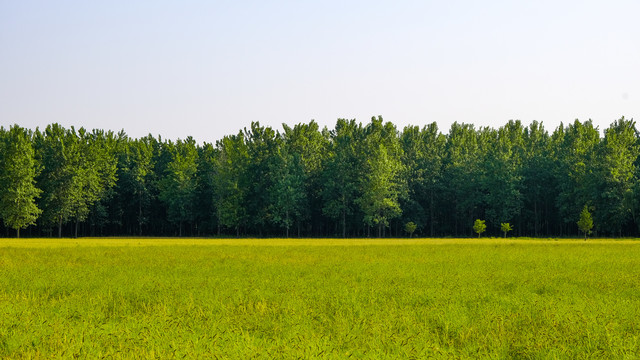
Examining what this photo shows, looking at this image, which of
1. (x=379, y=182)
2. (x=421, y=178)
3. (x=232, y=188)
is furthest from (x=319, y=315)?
(x=421, y=178)

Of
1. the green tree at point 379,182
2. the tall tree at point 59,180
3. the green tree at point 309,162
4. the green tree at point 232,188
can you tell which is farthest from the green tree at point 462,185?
the tall tree at point 59,180

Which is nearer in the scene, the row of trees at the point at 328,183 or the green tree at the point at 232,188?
the row of trees at the point at 328,183

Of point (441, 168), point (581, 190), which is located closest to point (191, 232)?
point (441, 168)

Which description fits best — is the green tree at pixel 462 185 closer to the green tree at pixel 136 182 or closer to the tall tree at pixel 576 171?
the tall tree at pixel 576 171

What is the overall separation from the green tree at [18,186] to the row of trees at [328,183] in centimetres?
20

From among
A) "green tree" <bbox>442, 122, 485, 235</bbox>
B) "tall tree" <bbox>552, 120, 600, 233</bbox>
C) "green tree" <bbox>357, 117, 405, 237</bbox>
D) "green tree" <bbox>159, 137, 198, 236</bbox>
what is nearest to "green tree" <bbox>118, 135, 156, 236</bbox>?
"green tree" <bbox>159, 137, 198, 236</bbox>

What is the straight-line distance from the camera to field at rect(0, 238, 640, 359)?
10.7 m

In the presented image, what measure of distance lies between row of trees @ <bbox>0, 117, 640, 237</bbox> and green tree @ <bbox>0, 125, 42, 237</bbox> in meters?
0.20

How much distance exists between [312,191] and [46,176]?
44.2 meters

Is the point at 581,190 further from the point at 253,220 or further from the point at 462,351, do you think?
the point at 462,351

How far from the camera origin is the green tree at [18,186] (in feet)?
267

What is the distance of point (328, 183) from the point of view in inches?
3693

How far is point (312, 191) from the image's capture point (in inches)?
3925

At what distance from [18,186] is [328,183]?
1848 inches
